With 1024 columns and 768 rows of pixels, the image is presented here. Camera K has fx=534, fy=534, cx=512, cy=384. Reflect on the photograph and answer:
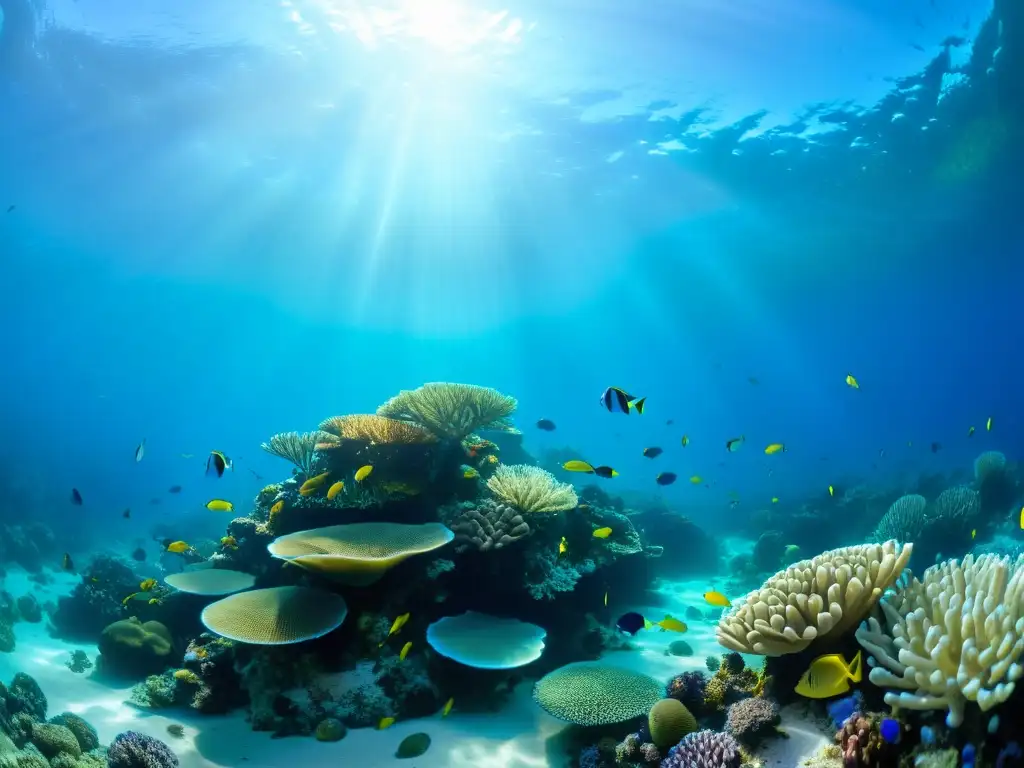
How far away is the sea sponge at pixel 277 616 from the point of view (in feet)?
17.3

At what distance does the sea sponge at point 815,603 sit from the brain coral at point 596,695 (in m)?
1.90

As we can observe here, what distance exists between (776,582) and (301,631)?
14.5 feet

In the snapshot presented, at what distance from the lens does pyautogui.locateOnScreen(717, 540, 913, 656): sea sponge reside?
3.43 m

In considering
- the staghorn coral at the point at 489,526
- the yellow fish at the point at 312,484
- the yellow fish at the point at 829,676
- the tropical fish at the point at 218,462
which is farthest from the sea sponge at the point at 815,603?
the tropical fish at the point at 218,462

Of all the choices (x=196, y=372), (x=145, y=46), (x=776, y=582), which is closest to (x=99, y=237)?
(x=145, y=46)

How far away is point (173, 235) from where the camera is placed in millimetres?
37281

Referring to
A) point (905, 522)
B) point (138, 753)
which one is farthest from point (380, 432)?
point (905, 522)

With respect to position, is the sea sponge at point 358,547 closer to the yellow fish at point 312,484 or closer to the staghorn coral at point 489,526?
the staghorn coral at point 489,526

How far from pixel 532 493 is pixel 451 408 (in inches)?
63.5

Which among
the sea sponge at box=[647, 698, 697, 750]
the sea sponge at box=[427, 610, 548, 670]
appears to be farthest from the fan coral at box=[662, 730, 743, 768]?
the sea sponge at box=[427, 610, 548, 670]

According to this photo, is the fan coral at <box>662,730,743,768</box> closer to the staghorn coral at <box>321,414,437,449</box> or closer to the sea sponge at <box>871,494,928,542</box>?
the staghorn coral at <box>321,414,437,449</box>

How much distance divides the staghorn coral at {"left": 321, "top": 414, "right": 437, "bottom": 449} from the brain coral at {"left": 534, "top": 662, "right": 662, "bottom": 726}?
339 centimetres

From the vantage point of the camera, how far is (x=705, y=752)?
3566mm

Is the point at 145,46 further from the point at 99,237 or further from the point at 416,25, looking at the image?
the point at 99,237
